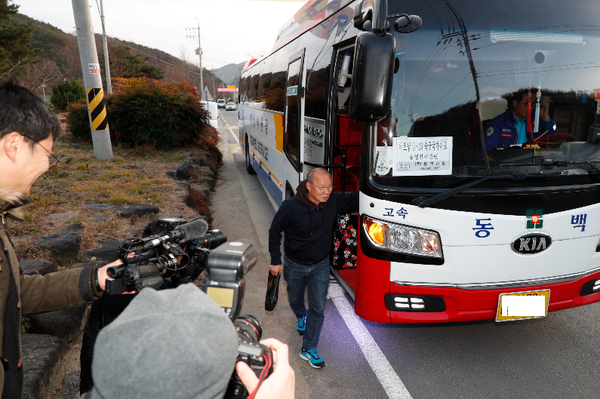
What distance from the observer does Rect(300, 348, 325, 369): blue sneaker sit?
137 inches

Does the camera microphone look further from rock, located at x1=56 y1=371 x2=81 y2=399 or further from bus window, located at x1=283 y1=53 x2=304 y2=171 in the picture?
bus window, located at x1=283 y1=53 x2=304 y2=171

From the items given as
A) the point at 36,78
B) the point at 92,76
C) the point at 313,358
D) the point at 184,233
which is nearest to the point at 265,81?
the point at 92,76

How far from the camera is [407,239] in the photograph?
3.04 metres

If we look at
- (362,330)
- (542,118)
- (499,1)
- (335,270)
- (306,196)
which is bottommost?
(362,330)

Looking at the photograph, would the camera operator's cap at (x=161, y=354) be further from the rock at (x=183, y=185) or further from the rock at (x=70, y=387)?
the rock at (x=183, y=185)

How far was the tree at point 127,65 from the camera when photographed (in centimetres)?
4353

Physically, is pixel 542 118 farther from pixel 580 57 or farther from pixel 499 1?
pixel 499 1

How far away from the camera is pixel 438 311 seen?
3.16 metres

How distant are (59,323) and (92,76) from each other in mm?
8785

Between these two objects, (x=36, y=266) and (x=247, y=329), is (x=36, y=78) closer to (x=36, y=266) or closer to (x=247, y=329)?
(x=36, y=266)

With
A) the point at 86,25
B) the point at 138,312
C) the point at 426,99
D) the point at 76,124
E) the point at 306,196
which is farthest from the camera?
the point at 76,124

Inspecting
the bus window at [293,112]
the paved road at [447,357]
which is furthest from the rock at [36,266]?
the bus window at [293,112]

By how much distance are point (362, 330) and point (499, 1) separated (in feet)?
10.3

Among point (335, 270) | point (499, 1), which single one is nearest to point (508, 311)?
point (335, 270)
